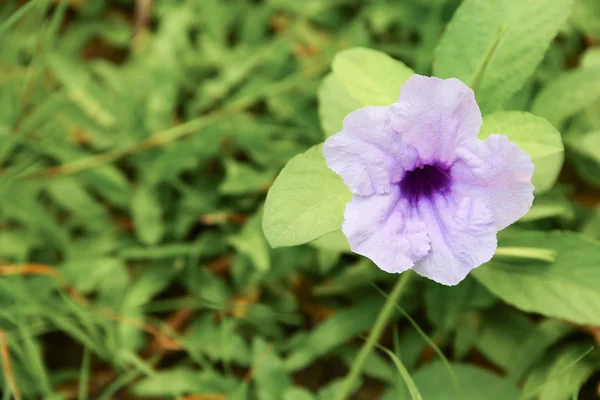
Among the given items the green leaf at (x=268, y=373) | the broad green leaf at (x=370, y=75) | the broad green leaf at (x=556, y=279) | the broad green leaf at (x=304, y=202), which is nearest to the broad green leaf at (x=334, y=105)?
the broad green leaf at (x=370, y=75)

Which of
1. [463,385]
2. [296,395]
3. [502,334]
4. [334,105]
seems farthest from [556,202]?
[296,395]


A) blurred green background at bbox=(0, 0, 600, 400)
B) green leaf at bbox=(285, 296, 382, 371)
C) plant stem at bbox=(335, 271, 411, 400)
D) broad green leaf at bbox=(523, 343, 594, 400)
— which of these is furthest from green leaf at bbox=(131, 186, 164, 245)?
broad green leaf at bbox=(523, 343, 594, 400)

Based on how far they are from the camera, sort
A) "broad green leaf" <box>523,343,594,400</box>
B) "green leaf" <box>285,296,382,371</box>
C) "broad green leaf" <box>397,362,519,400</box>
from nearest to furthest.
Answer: "broad green leaf" <box>523,343,594,400</box> → "broad green leaf" <box>397,362,519,400</box> → "green leaf" <box>285,296,382,371</box>

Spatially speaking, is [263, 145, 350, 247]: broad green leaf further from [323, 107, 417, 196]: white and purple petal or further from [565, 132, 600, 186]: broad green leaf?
[565, 132, 600, 186]: broad green leaf

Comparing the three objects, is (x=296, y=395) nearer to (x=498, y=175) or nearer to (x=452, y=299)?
(x=452, y=299)

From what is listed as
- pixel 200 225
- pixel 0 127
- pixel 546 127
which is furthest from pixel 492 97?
pixel 0 127
